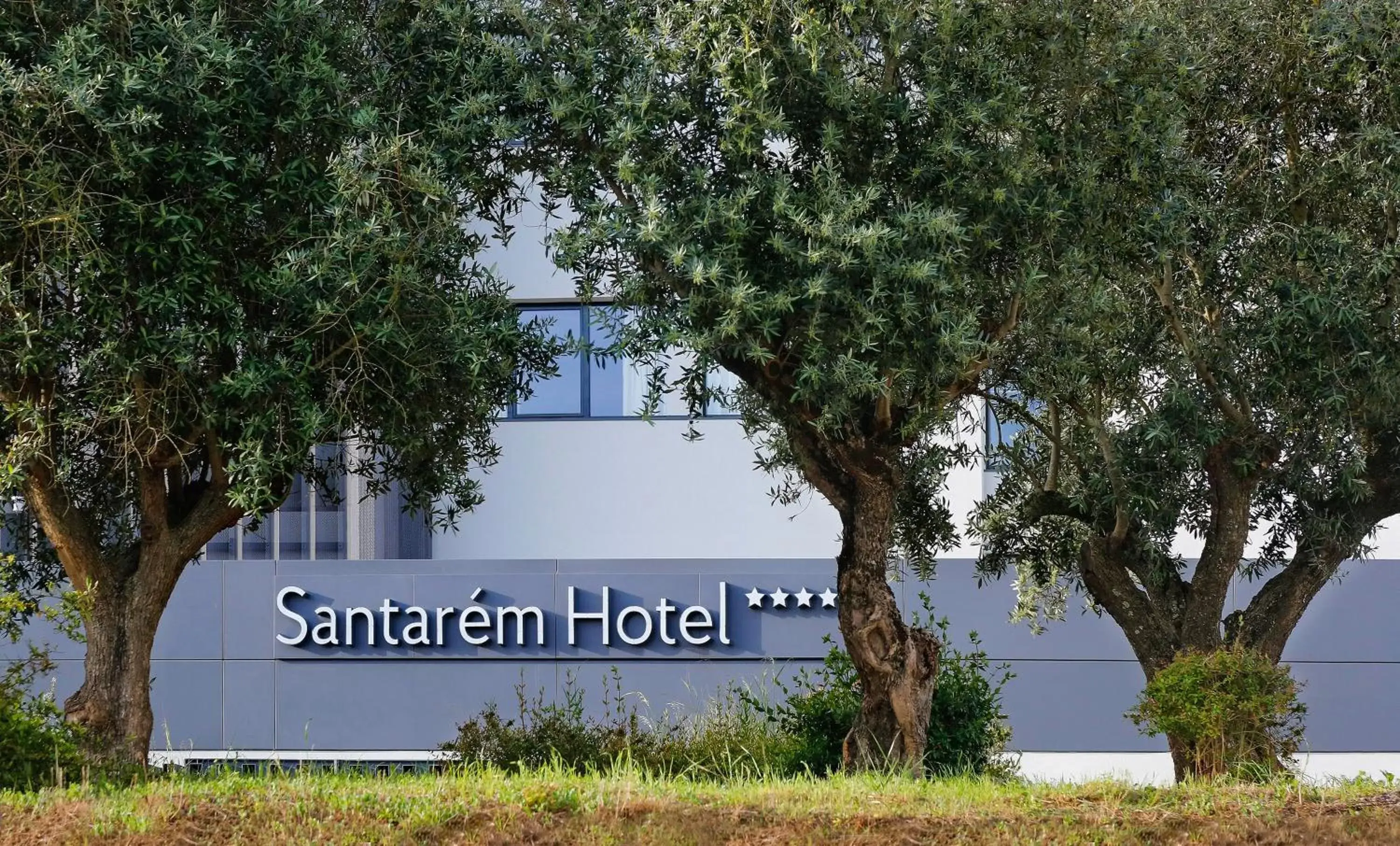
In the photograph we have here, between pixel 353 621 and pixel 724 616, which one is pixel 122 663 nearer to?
pixel 353 621

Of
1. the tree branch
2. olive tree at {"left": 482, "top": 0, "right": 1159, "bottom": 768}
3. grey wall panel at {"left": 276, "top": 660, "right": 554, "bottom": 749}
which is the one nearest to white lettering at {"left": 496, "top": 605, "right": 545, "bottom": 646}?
grey wall panel at {"left": 276, "top": 660, "right": 554, "bottom": 749}

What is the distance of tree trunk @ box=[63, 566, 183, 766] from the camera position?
31.7 feet

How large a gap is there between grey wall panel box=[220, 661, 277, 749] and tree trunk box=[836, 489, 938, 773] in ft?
35.3

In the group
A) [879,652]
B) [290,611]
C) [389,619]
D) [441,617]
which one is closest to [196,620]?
[290,611]

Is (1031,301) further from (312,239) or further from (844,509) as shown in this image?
(312,239)

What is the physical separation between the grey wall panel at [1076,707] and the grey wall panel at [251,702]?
32.3ft

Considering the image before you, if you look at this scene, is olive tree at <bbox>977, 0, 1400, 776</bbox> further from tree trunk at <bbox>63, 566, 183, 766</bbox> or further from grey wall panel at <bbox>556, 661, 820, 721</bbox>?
grey wall panel at <bbox>556, 661, 820, 721</bbox>

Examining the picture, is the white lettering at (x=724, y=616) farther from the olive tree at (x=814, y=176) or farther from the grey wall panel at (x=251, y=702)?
the olive tree at (x=814, y=176)

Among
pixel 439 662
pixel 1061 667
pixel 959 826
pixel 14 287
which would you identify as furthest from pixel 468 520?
pixel 959 826

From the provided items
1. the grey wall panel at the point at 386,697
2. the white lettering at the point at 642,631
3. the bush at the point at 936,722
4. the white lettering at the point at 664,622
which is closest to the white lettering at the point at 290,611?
the grey wall panel at the point at 386,697

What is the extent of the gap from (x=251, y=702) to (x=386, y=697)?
1.82 metres

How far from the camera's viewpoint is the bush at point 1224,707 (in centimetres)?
993

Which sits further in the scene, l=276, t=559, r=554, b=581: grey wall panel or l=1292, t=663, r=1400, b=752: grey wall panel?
l=276, t=559, r=554, b=581: grey wall panel

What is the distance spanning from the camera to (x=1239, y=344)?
34.2ft
